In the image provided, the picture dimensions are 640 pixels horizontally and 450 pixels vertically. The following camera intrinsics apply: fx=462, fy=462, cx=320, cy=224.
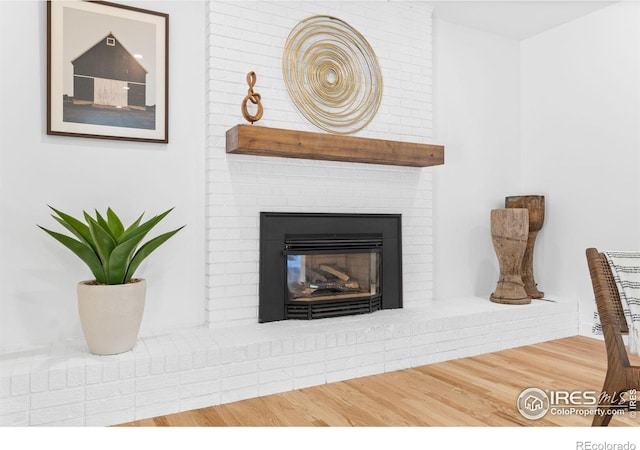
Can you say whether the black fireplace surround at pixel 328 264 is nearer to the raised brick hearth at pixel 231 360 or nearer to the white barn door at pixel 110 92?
the raised brick hearth at pixel 231 360

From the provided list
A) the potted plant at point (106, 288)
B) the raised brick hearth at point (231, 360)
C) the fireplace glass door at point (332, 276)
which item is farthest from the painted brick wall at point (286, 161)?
the potted plant at point (106, 288)

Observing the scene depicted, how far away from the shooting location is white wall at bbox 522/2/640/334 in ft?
10.9

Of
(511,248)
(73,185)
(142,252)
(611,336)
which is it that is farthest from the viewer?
(511,248)

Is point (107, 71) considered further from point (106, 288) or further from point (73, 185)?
point (106, 288)

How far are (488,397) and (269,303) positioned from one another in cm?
132

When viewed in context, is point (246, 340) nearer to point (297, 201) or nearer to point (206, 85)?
point (297, 201)

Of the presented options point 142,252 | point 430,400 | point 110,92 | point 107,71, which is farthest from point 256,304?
point 107,71

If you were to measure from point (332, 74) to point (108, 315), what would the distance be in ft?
6.67

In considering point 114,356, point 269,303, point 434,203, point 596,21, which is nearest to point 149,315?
point 114,356

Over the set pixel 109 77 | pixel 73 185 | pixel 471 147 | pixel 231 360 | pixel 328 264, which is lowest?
pixel 231 360

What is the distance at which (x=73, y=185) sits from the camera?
8.11ft

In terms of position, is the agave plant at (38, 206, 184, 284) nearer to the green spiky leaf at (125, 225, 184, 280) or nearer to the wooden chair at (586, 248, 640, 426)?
the green spiky leaf at (125, 225, 184, 280)

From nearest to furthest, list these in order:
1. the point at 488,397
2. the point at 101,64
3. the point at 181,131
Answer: the point at 488,397, the point at 101,64, the point at 181,131

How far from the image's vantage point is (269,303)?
9.29 feet
